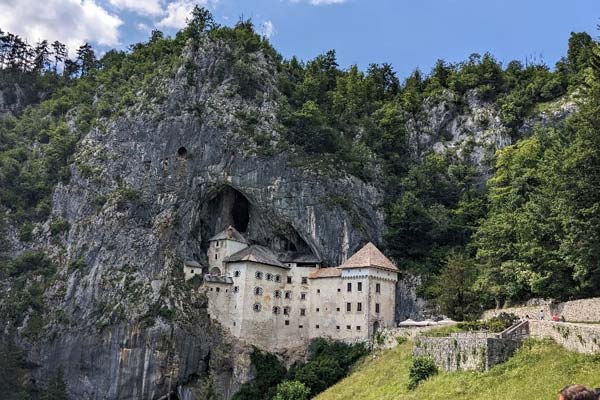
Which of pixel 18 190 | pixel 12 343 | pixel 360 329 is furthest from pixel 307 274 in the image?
pixel 18 190

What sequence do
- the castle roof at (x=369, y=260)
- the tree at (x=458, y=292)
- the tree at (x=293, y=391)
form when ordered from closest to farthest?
the tree at (x=293, y=391) → the tree at (x=458, y=292) → the castle roof at (x=369, y=260)

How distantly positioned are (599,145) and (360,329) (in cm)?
2751

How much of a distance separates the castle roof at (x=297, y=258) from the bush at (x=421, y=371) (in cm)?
2602

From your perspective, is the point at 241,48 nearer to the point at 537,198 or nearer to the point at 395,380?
the point at 537,198

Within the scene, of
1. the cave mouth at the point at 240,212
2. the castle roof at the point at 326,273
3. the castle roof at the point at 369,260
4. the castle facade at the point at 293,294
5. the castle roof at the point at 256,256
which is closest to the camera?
the castle facade at the point at 293,294

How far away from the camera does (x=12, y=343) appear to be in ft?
222

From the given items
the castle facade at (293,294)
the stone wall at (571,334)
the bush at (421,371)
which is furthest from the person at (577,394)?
the castle facade at (293,294)

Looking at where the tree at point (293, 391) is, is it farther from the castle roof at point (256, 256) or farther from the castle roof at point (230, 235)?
the castle roof at point (230, 235)

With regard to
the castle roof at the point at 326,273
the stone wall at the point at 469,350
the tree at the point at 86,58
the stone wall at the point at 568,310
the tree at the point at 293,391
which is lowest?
the tree at the point at 293,391

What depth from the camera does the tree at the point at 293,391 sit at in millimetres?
57166

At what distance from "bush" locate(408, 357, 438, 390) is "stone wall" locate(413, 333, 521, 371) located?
487mm

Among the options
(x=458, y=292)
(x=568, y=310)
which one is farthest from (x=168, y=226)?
(x=568, y=310)

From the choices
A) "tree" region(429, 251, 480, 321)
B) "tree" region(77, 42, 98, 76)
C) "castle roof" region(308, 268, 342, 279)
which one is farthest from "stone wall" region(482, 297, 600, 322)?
"tree" region(77, 42, 98, 76)

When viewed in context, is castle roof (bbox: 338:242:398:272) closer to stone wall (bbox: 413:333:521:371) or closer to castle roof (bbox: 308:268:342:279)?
castle roof (bbox: 308:268:342:279)
